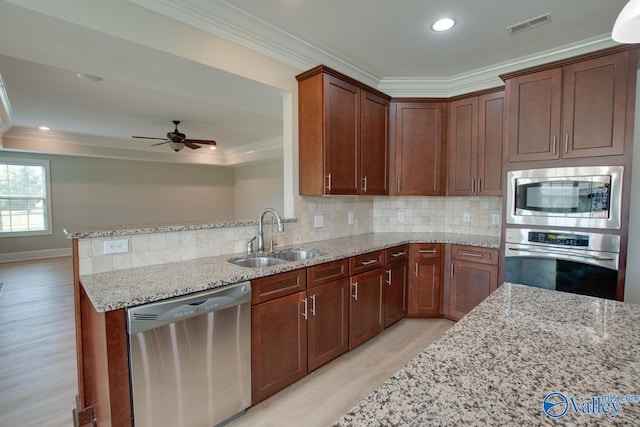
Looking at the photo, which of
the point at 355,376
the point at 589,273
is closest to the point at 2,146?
the point at 355,376

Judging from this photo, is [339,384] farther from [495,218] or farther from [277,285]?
[495,218]

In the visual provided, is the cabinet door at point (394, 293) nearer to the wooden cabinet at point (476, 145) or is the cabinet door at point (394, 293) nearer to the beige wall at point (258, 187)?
the wooden cabinet at point (476, 145)

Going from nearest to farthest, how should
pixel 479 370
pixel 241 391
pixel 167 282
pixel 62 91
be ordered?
pixel 479 370
pixel 167 282
pixel 241 391
pixel 62 91

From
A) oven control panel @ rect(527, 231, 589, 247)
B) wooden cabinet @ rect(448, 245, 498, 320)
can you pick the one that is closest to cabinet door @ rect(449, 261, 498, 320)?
wooden cabinet @ rect(448, 245, 498, 320)

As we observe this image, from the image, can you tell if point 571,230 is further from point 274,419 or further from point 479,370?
point 274,419

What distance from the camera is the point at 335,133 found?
2.78 m

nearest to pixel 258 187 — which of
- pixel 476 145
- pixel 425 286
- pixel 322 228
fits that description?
pixel 322 228

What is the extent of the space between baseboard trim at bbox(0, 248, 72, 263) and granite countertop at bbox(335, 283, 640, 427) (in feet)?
29.6

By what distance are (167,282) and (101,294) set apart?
29 centimetres

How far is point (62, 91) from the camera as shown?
3965mm

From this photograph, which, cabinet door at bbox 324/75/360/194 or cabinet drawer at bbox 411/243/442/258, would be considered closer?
cabinet door at bbox 324/75/360/194

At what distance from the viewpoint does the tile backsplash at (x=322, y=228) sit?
193 cm

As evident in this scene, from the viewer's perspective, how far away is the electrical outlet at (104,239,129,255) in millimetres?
1852

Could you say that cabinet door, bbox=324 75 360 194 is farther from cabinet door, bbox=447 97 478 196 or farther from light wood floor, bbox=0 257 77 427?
light wood floor, bbox=0 257 77 427
